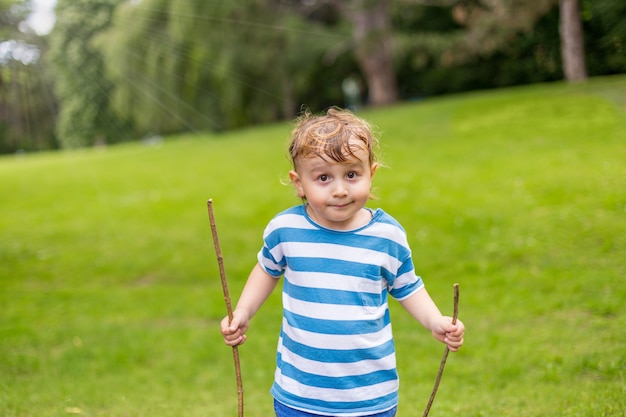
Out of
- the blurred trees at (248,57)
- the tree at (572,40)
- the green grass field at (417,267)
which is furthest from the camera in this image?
the tree at (572,40)

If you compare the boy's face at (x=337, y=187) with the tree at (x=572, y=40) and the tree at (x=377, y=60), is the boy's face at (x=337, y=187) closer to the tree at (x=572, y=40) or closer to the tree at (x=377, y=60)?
the tree at (x=572, y=40)

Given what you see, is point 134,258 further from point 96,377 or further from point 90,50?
point 90,50

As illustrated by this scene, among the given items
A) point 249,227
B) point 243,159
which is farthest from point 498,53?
point 249,227

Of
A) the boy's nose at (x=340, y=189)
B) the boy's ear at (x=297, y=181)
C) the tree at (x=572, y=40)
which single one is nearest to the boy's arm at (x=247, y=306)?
the boy's ear at (x=297, y=181)

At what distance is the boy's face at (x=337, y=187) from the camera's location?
217cm

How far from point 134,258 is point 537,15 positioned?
13.4 meters

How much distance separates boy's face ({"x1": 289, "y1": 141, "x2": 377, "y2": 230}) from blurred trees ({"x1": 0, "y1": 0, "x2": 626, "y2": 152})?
4.51 ft

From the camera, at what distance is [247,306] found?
2322 millimetres

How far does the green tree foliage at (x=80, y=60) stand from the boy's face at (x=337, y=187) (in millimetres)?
1901

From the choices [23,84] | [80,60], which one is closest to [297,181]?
[80,60]

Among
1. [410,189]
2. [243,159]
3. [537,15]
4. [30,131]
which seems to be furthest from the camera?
[537,15]

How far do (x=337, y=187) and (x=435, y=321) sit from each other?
1.71ft

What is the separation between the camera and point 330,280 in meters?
Result: 2.18

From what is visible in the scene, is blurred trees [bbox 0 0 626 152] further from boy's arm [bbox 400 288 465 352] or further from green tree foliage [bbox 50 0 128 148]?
boy's arm [bbox 400 288 465 352]
